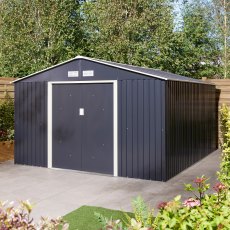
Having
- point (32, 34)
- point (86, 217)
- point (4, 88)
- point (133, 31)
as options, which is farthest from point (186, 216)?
point (32, 34)

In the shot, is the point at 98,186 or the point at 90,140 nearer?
the point at 98,186

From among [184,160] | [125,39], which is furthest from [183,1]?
[184,160]

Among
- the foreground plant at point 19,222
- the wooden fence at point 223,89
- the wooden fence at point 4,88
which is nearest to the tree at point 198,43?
the wooden fence at point 223,89

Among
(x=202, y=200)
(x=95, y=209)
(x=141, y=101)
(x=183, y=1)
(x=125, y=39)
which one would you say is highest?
(x=183, y=1)

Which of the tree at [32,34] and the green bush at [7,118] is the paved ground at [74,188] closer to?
the green bush at [7,118]

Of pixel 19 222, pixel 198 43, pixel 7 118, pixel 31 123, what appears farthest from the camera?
pixel 198 43

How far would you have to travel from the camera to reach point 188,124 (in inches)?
381

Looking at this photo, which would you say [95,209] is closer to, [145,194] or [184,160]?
[145,194]

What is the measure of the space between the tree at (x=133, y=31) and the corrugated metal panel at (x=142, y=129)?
27.5 feet

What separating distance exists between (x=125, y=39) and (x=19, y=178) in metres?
10.00

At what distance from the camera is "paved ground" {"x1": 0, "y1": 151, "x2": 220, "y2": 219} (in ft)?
21.5

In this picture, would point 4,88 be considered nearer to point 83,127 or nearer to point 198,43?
point 83,127

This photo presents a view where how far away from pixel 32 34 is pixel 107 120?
1013 centimetres

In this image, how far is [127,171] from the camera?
337 inches
